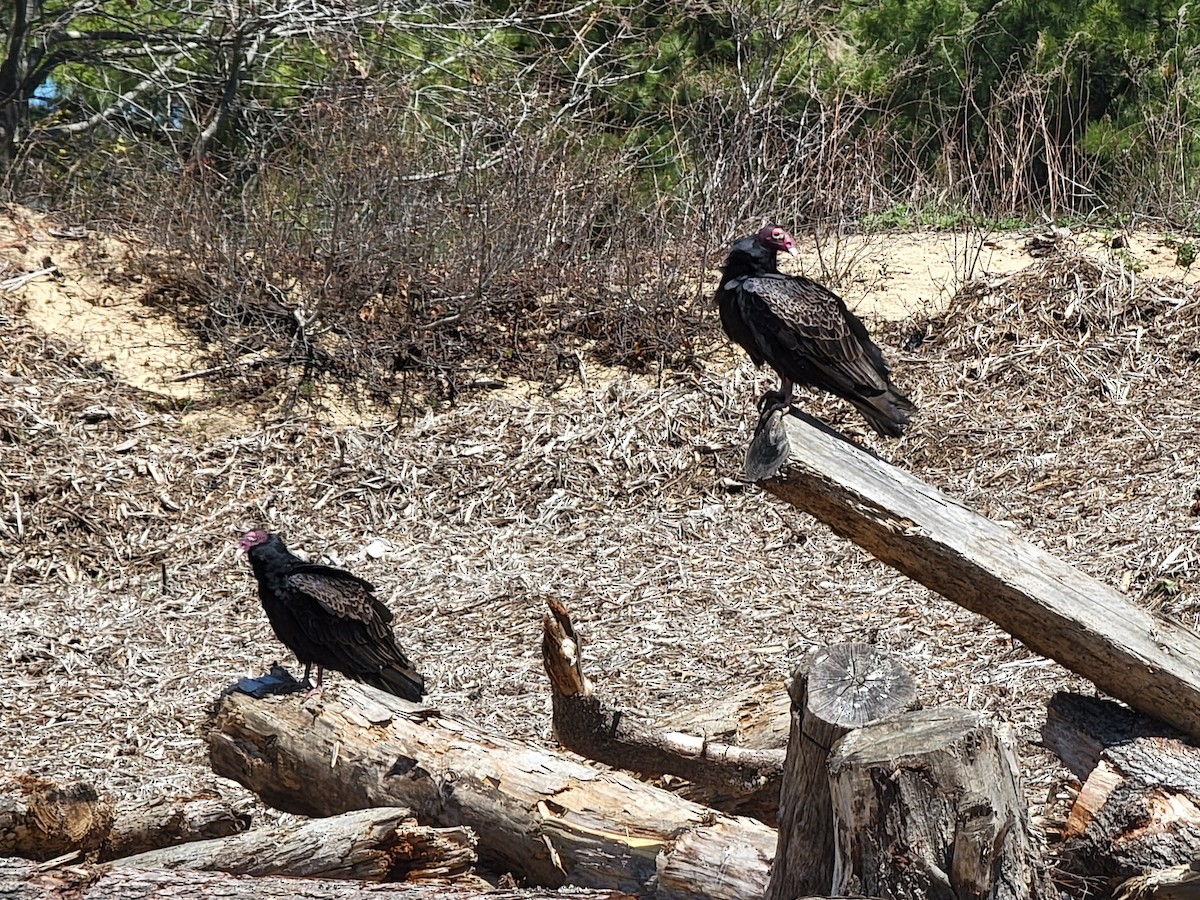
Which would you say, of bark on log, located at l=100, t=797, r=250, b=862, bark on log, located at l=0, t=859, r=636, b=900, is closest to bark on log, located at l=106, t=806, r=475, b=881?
bark on log, located at l=100, t=797, r=250, b=862

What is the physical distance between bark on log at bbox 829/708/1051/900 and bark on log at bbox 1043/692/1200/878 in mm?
615

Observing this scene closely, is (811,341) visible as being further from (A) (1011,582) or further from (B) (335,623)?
(B) (335,623)

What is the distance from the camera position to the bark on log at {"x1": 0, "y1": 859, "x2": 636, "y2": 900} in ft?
10.1

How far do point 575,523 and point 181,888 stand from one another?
4.78 metres

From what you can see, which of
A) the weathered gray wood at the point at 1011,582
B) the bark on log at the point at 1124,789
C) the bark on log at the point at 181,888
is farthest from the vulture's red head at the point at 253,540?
the bark on log at the point at 1124,789

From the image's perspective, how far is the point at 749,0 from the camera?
1143 centimetres

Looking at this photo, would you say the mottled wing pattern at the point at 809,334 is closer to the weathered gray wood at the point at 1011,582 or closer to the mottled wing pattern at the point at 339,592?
the weathered gray wood at the point at 1011,582

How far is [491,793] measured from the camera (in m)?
3.97

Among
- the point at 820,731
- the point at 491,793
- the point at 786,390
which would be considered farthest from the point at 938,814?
the point at 786,390

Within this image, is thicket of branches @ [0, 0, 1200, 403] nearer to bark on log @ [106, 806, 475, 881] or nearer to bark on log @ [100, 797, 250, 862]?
bark on log @ [100, 797, 250, 862]

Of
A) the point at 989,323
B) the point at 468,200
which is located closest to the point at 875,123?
the point at 989,323

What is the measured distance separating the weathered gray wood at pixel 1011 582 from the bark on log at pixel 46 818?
2.11 metres

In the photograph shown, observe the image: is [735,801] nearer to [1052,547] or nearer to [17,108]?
[1052,547]

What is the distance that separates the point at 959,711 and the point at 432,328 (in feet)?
21.6
